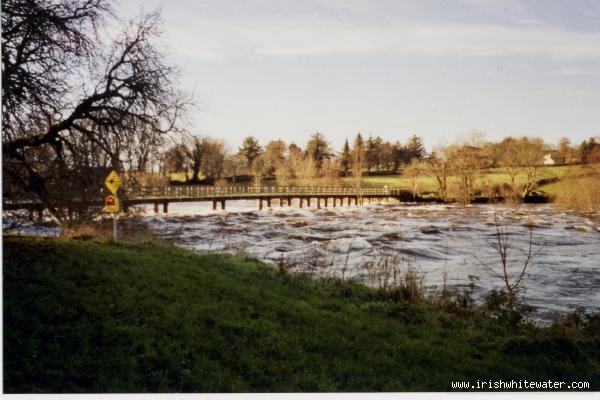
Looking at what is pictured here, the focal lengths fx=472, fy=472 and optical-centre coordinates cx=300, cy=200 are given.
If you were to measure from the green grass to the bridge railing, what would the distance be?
10.4 feet

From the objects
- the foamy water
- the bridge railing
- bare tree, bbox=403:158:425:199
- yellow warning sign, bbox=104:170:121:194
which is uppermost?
bare tree, bbox=403:158:425:199

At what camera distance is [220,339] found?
4.11 meters

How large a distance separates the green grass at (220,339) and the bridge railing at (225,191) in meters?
3.18

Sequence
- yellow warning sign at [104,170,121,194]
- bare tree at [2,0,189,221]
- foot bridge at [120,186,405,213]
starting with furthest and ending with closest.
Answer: foot bridge at [120,186,405,213] → yellow warning sign at [104,170,121,194] → bare tree at [2,0,189,221]

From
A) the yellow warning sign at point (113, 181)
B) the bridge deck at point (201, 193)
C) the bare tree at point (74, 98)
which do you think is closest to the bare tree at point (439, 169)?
the bridge deck at point (201, 193)

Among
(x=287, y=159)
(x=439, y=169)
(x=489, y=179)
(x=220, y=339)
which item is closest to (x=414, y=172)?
(x=439, y=169)

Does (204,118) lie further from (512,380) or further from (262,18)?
(512,380)

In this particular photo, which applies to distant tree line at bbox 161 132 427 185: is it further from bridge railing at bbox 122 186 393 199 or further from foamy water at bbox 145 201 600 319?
foamy water at bbox 145 201 600 319

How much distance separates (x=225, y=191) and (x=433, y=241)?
5.41m

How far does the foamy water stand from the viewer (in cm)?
804

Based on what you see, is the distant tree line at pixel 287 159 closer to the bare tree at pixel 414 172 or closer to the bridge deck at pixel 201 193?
the bare tree at pixel 414 172

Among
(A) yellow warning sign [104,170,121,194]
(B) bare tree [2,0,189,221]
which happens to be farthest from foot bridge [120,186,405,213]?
(B) bare tree [2,0,189,221]

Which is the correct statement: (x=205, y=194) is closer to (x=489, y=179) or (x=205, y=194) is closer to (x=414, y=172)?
(x=414, y=172)

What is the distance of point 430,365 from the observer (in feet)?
13.5
